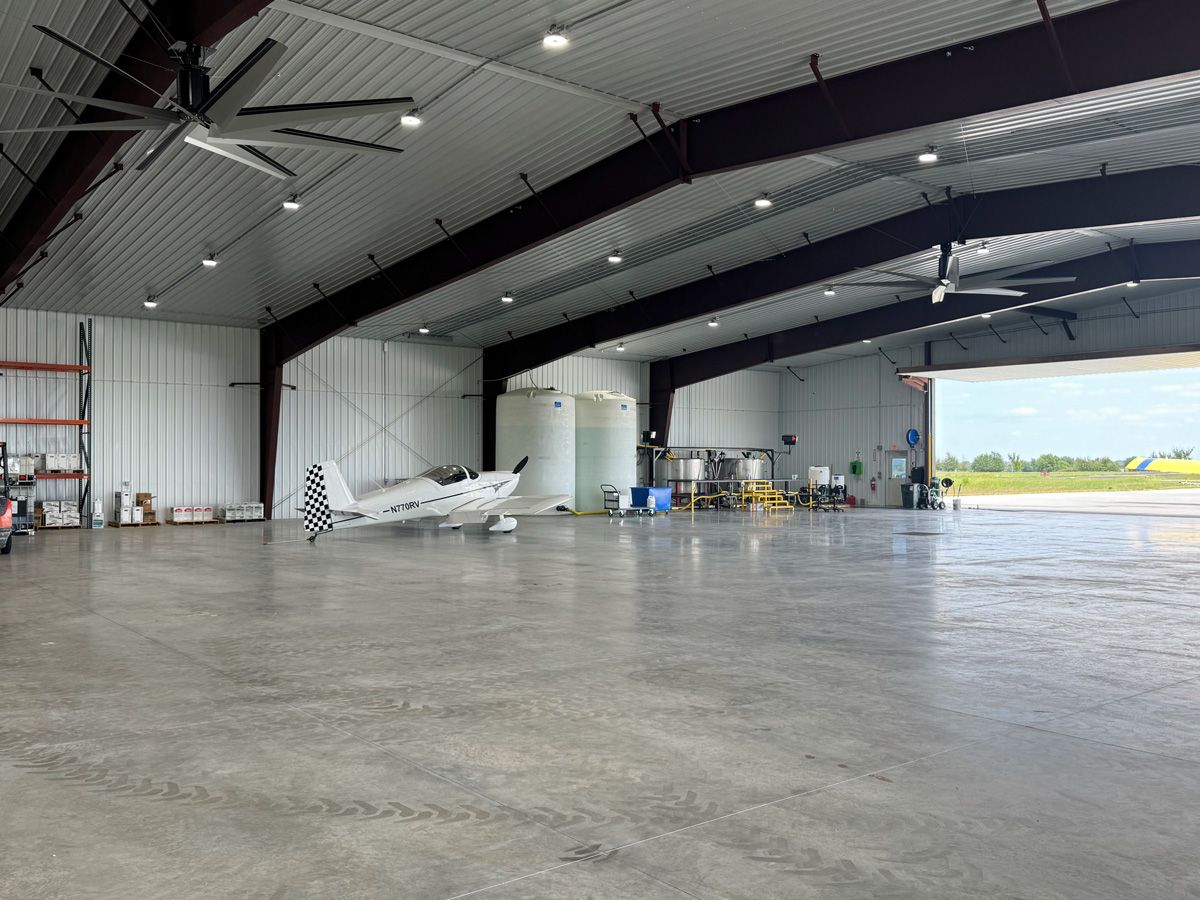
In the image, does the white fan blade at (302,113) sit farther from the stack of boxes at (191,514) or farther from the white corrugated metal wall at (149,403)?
the stack of boxes at (191,514)

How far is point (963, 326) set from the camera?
98.9 feet

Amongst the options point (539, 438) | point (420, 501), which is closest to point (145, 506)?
point (420, 501)

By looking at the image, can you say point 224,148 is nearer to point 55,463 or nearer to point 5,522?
point 5,522

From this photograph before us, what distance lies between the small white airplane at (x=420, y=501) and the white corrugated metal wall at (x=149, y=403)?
5578 millimetres

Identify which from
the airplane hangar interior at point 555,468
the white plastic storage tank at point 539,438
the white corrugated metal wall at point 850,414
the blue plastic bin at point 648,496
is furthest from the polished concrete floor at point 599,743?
the white corrugated metal wall at point 850,414

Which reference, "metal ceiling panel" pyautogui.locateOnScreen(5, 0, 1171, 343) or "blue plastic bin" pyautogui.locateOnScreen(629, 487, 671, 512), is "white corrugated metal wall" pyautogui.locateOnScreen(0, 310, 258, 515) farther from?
"blue plastic bin" pyautogui.locateOnScreen(629, 487, 671, 512)

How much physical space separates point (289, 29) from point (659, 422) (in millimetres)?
23382

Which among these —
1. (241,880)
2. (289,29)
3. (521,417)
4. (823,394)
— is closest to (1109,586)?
(241,880)

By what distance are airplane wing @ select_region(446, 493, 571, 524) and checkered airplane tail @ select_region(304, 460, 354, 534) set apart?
124 inches

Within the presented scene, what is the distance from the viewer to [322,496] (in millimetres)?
16516

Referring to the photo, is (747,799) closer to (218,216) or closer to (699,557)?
(699,557)

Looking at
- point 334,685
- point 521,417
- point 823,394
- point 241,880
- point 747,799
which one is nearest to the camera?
point 241,880

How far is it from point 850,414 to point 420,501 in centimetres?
2136

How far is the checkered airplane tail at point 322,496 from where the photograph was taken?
16.5 meters
